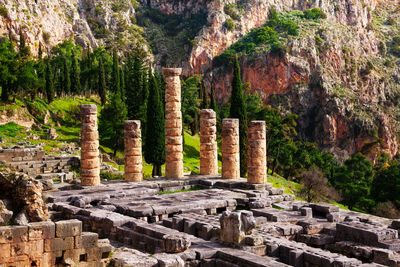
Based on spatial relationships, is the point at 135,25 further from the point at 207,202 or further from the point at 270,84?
the point at 207,202

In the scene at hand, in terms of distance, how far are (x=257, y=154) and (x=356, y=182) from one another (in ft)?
101

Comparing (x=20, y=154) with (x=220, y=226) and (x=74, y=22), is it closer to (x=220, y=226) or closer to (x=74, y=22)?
(x=220, y=226)

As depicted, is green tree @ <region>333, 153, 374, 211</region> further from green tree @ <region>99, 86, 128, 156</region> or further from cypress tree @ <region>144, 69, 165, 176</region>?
green tree @ <region>99, 86, 128, 156</region>

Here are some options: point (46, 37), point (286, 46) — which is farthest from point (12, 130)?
point (286, 46)

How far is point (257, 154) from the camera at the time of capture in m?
28.5

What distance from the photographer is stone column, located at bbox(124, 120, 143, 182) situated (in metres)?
29.0

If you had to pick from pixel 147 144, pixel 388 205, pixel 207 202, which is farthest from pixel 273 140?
pixel 207 202

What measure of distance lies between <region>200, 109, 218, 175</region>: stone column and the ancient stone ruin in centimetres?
6

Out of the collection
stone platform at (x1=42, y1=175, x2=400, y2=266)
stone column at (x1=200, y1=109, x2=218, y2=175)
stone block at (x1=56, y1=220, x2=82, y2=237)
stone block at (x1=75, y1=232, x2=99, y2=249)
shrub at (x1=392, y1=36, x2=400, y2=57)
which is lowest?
stone platform at (x1=42, y1=175, x2=400, y2=266)

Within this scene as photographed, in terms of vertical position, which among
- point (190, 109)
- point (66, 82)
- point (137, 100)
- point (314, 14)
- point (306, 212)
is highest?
point (314, 14)

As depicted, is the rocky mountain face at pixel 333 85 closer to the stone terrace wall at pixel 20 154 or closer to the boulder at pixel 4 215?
the stone terrace wall at pixel 20 154

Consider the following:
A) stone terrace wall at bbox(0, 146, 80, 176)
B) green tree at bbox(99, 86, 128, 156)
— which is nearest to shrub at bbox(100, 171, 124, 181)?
stone terrace wall at bbox(0, 146, 80, 176)

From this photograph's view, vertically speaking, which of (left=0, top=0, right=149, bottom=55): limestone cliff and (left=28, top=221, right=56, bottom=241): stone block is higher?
(left=0, top=0, right=149, bottom=55): limestone cliff

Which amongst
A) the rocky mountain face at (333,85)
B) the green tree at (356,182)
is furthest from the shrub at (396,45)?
the green tree at (356,182)
